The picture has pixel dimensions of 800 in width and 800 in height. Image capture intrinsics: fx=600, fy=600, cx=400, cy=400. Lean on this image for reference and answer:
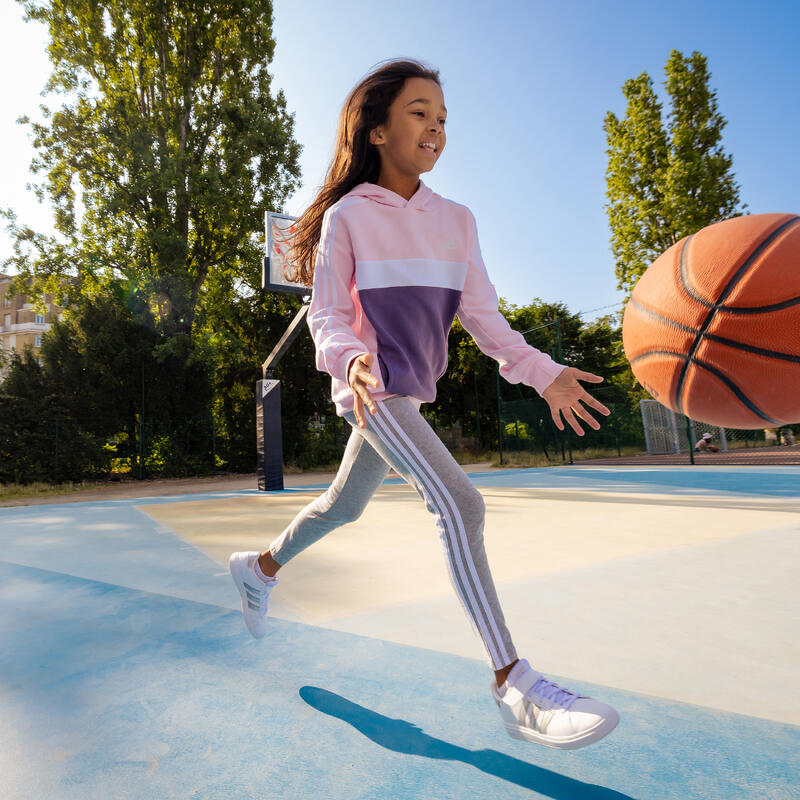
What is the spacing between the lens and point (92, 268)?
57.4 feet

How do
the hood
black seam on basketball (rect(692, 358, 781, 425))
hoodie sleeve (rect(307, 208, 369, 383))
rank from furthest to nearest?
black seam on basketball (rect(692, 358, 781, 425)), the hood, hoodie sleeve (rect(307, 208, 369, 383))

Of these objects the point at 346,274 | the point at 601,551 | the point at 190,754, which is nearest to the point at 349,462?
the point at 346,274

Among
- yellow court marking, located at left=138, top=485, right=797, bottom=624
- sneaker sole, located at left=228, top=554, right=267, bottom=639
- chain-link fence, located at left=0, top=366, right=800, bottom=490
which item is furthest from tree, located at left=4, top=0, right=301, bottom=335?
sneaker sole, located at left=228, top=554, right=267, bottom=639

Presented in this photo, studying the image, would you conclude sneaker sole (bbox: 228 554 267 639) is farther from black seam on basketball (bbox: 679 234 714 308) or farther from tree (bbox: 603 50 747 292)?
tree (bbox: 603 50 747 292)

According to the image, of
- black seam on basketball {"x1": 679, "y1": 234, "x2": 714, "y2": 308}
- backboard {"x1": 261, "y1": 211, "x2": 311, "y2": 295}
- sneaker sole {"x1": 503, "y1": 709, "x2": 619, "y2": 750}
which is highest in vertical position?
backboard {"x1": 261, "y1": 211, "x2": 311, "y2": 295}

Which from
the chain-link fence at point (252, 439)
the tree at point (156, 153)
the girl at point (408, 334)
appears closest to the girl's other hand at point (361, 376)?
the girl at point (408, 334)

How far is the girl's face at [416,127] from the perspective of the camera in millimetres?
1988

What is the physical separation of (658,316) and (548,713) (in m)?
1.99

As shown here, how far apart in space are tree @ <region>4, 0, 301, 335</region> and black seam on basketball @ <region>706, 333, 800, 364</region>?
16.6 m

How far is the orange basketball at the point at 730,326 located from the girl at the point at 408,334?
1.07 metres

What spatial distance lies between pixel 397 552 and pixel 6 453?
14.0 metres

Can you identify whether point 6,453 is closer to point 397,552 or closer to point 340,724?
point 397,552

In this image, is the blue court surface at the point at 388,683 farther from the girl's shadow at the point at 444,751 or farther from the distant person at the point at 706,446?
the distant person at the point at 706,446

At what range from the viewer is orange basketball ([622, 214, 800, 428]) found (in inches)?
101
